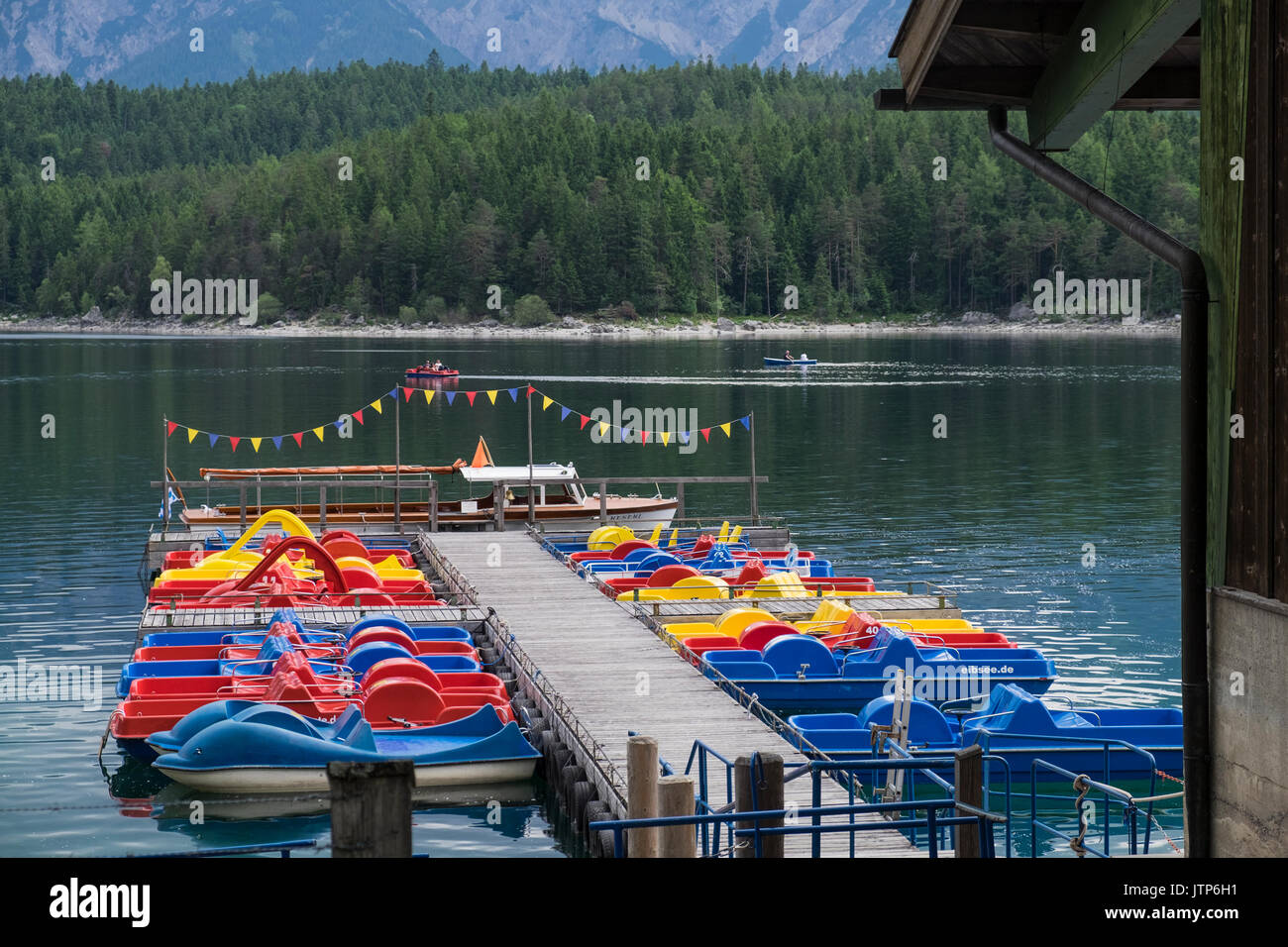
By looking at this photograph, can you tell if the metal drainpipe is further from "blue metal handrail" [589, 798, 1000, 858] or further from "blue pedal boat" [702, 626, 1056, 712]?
"blue pedal boat" [702, 626, 1056, 712]

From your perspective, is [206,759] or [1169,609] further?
[1169,609]

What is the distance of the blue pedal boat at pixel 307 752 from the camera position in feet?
62.3

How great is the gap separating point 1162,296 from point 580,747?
184036 millimetres

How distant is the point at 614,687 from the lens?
21750mm

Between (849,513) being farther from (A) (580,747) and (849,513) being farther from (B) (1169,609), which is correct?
(A) (580,747)

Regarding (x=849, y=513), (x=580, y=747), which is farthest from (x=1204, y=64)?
(x=849, y=513)

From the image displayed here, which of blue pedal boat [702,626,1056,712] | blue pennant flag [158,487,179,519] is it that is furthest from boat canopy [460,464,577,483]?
blue pedal boat [702,626,1056,712]

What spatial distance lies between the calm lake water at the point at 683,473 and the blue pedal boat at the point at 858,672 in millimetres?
2355

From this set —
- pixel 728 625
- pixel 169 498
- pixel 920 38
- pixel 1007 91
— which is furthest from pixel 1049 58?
pixel 169 498

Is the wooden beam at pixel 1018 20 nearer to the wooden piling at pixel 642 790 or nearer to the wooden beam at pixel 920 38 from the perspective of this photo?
the wooden beam at pixel 920 38

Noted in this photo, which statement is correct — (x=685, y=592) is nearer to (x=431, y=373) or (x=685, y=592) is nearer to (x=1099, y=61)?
(x=1099, y=61)

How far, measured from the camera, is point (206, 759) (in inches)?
755

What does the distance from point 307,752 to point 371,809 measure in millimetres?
12917
